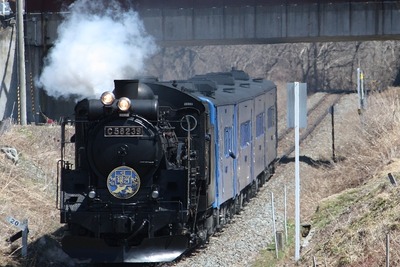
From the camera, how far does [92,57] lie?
19328mm

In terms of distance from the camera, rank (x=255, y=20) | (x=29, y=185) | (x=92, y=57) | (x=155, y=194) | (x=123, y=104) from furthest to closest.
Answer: (x=255, y=20)
(x=29, y=185)
(x=92, y=57)
(x=155, y=194)
(x=123, y=104)

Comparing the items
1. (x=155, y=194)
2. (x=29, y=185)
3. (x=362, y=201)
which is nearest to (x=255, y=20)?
(x=29, y=185)

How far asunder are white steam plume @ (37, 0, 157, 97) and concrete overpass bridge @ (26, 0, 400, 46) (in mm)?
9738

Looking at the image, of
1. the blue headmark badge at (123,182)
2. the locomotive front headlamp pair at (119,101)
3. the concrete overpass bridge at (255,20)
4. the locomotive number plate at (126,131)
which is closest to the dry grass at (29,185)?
the blue headmark badge at (123,182)

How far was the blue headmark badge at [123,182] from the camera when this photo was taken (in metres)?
13.6

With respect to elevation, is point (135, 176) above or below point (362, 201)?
above

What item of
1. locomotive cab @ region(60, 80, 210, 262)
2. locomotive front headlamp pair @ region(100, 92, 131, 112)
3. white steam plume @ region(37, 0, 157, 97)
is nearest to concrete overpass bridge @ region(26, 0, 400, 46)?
white steam plume @ region(37, 0, 157, 97)

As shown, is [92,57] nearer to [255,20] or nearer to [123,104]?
[123,104]

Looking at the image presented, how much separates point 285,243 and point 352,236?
368cm

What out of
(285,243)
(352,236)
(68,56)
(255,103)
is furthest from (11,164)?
(352,236)

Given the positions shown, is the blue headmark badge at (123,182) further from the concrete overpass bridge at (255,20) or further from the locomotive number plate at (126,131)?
the concrete overpass bridge at (255,20)

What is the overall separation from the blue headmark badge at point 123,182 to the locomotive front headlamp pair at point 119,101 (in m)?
0.88

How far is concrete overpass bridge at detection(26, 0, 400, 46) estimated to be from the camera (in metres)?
31.7

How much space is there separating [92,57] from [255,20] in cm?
1358
